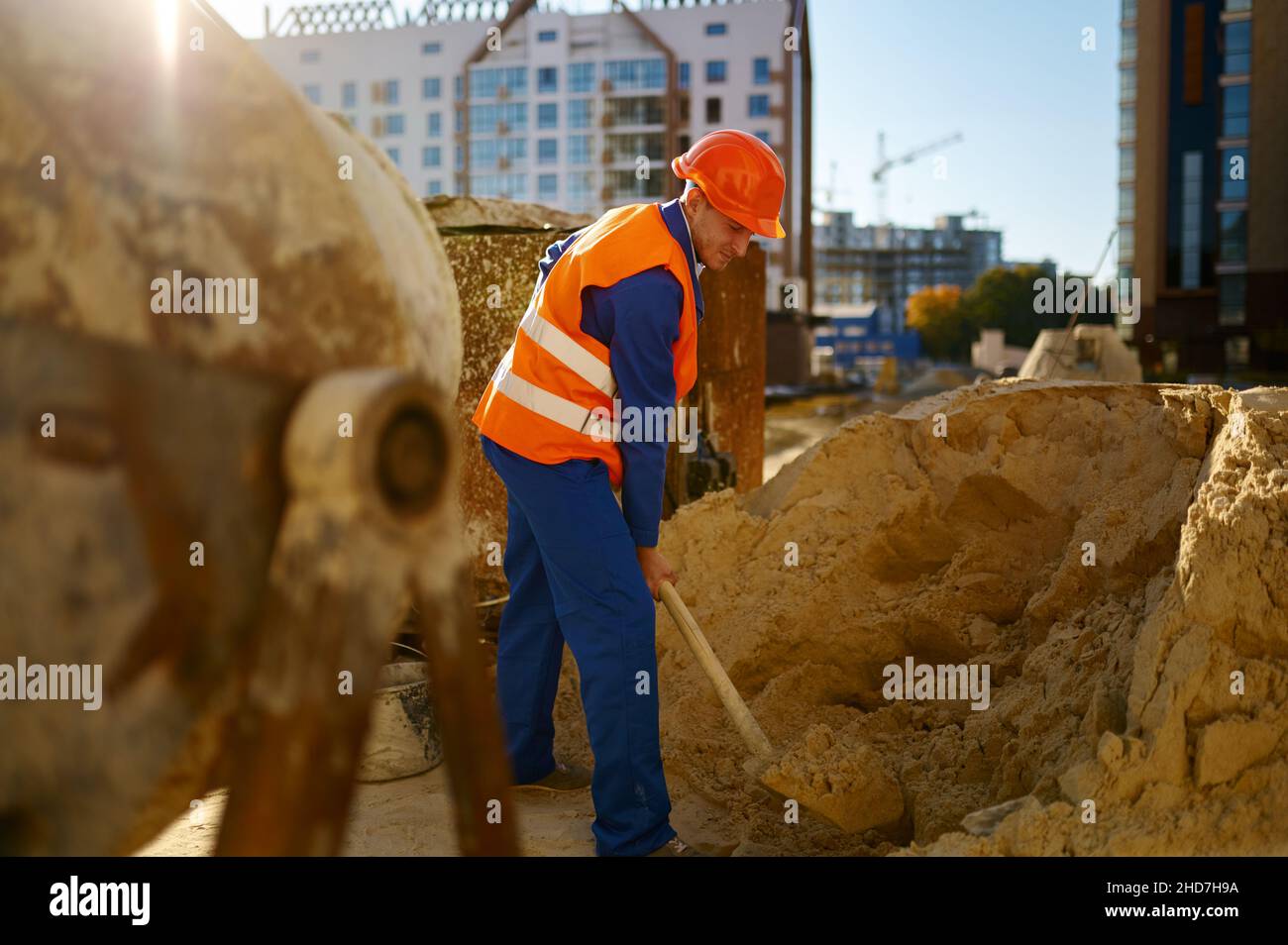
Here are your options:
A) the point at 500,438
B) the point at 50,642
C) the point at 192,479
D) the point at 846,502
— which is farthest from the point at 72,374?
the point at 846,502

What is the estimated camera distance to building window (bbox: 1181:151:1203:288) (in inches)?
1187

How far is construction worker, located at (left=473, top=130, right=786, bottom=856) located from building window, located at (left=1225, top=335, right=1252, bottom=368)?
29.2 meters

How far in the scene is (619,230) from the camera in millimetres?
3000

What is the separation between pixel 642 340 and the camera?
293 cm

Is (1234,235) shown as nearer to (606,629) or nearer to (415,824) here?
(606,629)

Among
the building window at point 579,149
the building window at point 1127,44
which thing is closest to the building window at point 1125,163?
the building window at point 1127,44

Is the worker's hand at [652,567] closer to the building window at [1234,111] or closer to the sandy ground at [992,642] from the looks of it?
the sandy ground at [992,642]

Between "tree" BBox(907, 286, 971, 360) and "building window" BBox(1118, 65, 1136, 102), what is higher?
"building window" BBox(1118, 65, 1136, 102)

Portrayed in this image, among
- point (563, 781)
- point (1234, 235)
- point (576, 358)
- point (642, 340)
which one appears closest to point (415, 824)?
point (563, 781)

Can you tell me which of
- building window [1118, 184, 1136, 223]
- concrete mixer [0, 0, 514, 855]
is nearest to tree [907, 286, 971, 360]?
building window [1118, 184, 1136, 223]

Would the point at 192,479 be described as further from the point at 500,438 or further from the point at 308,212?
the point at 500,438

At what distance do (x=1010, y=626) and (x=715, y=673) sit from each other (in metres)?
1.42

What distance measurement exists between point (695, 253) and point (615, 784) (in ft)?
5.26

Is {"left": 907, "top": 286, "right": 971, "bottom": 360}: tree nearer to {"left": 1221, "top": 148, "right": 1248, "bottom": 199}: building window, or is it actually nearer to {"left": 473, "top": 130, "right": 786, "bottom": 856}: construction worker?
{"left": 1221, "top": 148, "right": 1248, "bottom": 199}: building window
